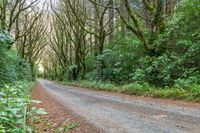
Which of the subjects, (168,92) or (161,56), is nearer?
(168,92)

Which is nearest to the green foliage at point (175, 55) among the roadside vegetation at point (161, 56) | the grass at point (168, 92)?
the roadside vegetation at point (161, 56)

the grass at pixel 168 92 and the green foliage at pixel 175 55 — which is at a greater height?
the green foliage at pixel 175 55

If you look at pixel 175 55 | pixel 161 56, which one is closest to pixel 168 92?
pixel 175 55

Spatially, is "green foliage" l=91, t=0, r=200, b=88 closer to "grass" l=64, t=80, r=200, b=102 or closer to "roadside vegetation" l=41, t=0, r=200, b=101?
"roadside vegetation" l=41, t=0, r=200, b=101

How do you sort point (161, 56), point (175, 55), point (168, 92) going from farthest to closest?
point (161, 56) < point (175, 55) < point (168, 92)

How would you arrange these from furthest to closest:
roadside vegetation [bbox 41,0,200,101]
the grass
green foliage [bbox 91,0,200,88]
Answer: green foliage [bbox 91,0,200,88], roadside vegetation [bbox 41,0,200,101], the grass

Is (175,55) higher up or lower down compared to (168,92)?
higher up

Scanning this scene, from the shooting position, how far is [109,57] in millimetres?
22906

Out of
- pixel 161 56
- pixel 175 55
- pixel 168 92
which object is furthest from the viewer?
pixel 161 56

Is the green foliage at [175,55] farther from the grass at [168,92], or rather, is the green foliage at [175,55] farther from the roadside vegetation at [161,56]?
the grass at [168,92]

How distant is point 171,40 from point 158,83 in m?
2.38

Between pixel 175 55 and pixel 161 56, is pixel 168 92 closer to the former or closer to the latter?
pixel 175 55

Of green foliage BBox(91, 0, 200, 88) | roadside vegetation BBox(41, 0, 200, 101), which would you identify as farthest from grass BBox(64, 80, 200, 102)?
green foliage BBox(91, 0, 200, 88)

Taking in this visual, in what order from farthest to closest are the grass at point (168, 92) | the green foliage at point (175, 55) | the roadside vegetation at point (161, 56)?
1. the green foliage at point (175, 55)
2. the roadside vegetation at point (161, 56)
3. the grass at point (168, 92)
